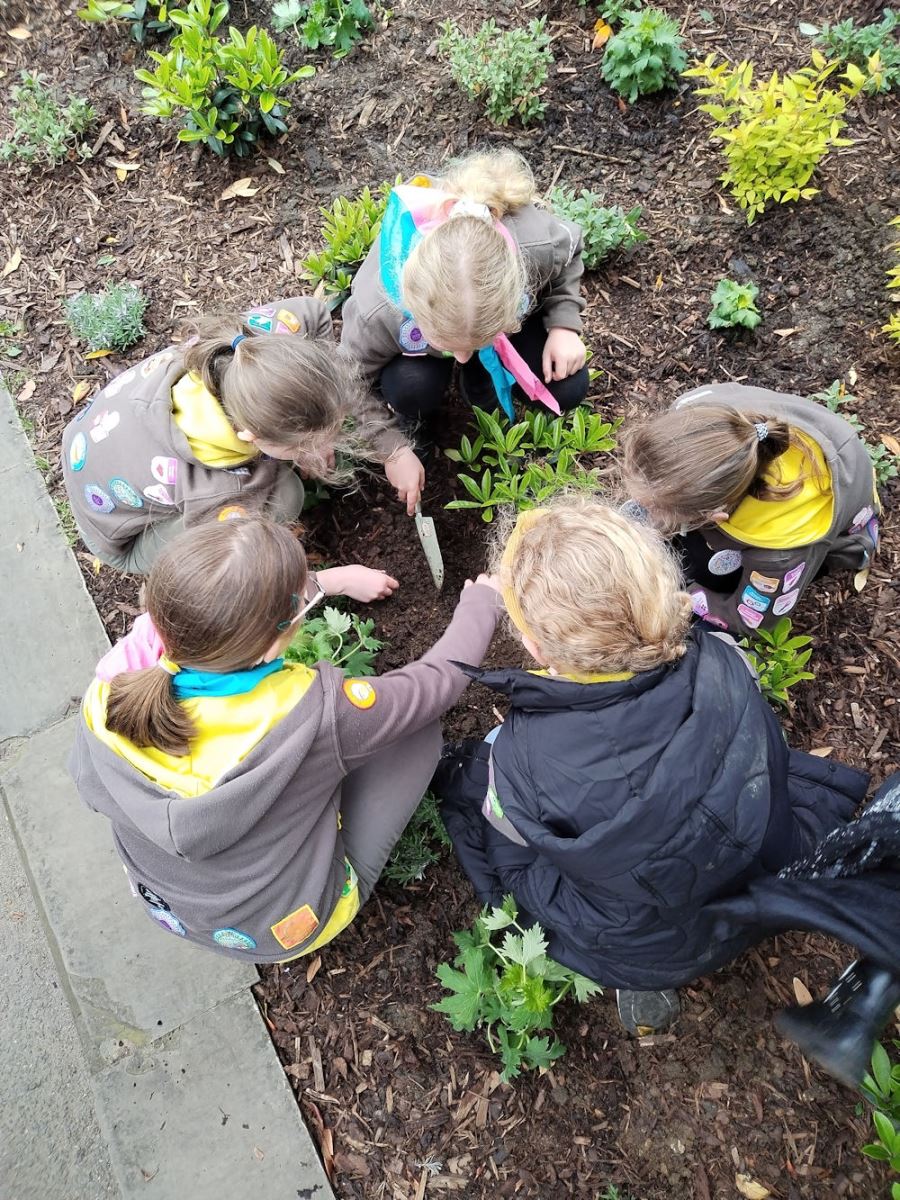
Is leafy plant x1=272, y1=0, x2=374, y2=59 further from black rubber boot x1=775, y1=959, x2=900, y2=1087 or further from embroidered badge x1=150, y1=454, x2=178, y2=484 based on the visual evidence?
black rubber boot x1=775, y1=959, x2=900, y2=1087

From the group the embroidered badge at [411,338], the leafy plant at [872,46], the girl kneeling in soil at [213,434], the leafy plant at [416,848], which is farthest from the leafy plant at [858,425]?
the leafy plant at [416,848]

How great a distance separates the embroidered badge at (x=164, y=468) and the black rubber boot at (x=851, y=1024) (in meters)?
2.16

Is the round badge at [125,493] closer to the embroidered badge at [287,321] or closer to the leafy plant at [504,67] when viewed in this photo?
the embroidered badge at [287,321]

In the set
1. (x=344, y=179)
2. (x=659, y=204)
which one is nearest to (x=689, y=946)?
(x=659, y=204)

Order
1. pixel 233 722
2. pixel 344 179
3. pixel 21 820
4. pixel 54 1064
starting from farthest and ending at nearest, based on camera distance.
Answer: pixel 344 179, pixel 21 820, pixel 54 1064, pixel 233 722

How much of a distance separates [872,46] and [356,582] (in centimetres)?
313

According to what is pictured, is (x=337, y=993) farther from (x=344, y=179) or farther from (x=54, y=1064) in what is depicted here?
(x=344, y=179)

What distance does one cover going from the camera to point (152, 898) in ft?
6.63

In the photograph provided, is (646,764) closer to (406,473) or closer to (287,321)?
(406,473)

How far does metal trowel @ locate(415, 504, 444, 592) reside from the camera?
Result: 104 inches

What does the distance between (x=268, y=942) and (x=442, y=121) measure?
3500 millimetres

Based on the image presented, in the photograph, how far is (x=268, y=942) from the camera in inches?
77.6

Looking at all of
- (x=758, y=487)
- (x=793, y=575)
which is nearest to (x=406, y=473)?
(x=758, y=487)

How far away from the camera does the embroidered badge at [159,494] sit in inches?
93.7
